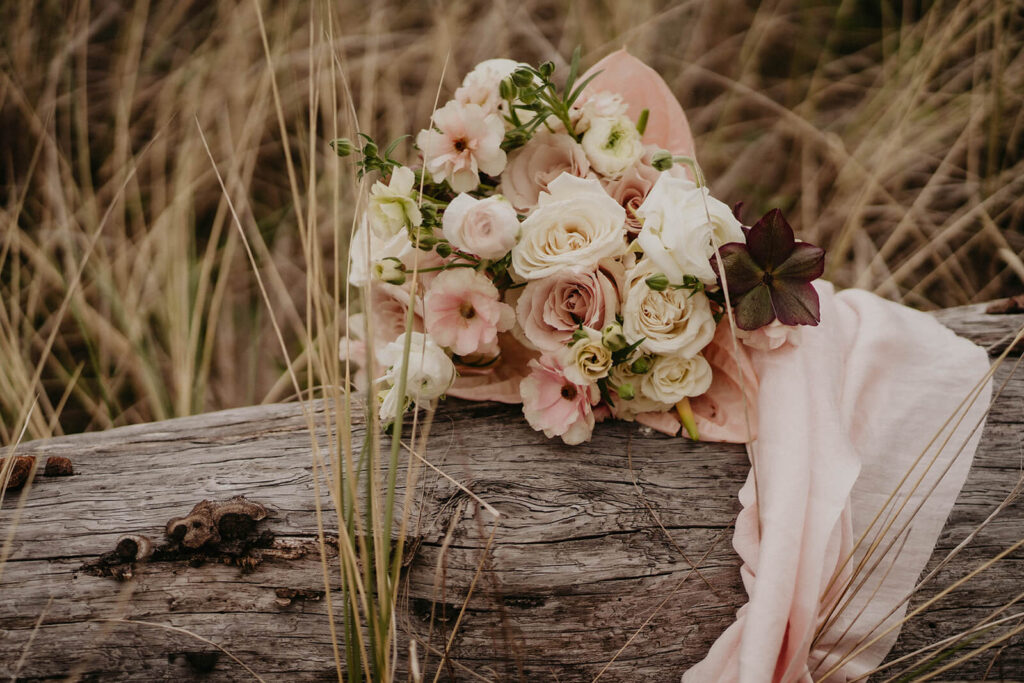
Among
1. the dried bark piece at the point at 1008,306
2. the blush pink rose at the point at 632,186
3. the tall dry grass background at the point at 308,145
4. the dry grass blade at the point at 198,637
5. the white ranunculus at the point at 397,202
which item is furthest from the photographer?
the tall dry grass background at the point at 308,145

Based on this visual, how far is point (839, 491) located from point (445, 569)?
0.55 m

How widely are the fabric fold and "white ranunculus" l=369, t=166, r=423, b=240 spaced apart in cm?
59

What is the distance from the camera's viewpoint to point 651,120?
1.24 m

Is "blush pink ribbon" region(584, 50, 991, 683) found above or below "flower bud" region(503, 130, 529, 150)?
below

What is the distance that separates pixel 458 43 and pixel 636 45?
612 millimetres

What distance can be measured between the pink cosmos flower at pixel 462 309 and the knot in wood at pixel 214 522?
1.17 feet

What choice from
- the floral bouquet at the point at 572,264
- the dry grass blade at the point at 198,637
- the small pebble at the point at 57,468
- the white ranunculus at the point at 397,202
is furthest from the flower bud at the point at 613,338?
the small pebble at the point at 57,468

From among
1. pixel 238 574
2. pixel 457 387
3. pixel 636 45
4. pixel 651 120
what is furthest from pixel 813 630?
pixel 636 45

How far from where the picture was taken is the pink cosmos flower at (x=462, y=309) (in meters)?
0.98

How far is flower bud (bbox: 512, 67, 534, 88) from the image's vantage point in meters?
0.97

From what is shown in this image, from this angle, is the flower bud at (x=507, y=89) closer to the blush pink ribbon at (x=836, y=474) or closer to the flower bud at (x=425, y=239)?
the flower bud at (x=425, y=239)

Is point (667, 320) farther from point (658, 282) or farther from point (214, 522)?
point (214, 522)

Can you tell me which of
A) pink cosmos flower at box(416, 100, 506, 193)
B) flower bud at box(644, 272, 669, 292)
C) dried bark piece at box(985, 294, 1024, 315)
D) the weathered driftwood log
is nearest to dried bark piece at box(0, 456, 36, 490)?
the weathered driftwood log

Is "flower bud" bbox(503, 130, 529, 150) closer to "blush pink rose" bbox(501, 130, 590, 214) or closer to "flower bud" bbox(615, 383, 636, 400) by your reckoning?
"blush pink rose" bbox(501, 130, 590, 214)
